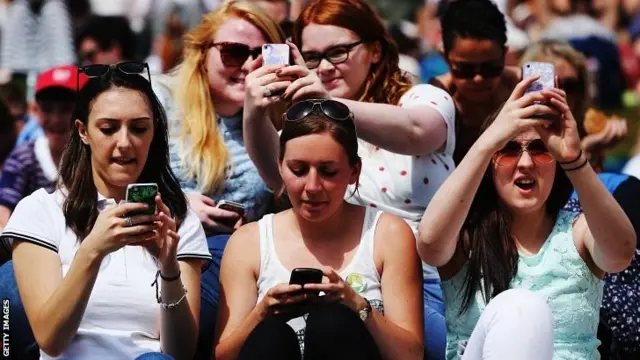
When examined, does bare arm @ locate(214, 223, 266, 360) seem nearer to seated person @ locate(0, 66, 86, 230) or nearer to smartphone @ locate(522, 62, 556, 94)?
smartphone @ locate(522, 62, 556, 94)

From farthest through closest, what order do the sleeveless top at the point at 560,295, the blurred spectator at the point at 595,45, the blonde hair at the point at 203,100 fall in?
the blurred spectator at the point at 595,45 → the blonde hair at the point at 203,100 → the sleeveless top at the point at 560,295

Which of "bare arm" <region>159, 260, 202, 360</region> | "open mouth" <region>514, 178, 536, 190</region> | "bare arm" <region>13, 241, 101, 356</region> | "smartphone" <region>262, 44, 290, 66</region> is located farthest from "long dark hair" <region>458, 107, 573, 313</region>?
"bare arm" <region>13, 241, 101, 356</region>

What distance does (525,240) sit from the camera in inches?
174

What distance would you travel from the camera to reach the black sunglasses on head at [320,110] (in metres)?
4.27

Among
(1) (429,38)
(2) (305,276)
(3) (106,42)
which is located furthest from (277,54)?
(1) (429,38)

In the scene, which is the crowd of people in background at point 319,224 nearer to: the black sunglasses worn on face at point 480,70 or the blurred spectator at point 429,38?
the black sunglasses worn on face at point 480,70

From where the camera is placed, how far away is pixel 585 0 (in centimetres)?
1314

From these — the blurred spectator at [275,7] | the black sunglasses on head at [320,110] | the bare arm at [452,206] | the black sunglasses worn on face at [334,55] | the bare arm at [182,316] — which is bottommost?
the bare arm at [182,316]

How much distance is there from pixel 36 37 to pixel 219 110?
770 cm

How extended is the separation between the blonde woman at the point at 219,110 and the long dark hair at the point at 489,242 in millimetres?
1076

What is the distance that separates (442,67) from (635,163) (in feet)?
11.3

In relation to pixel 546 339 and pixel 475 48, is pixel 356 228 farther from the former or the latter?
pixel 475 48

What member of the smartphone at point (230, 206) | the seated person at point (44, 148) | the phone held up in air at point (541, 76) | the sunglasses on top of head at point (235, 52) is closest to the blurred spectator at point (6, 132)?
the seated person at point (44, 148)

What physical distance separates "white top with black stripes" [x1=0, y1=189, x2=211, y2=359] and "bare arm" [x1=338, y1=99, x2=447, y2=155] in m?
0.79
